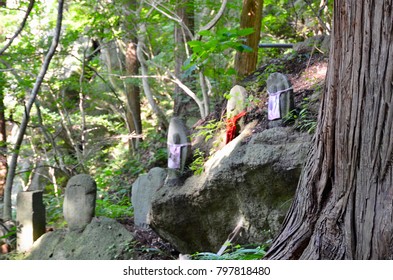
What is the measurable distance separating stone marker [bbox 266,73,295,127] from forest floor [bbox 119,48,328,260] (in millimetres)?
153

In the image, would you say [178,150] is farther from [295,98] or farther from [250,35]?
[250,35]

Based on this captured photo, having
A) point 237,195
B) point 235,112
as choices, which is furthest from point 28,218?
point 235,112

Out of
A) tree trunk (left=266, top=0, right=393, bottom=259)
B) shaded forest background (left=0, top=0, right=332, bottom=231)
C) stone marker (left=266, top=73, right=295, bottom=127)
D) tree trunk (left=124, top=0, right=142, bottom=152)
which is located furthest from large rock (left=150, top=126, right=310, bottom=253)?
tree trunk (left=124, top=0, right=142, bottom=152)

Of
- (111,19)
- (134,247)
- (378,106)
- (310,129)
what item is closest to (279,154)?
(310,129)

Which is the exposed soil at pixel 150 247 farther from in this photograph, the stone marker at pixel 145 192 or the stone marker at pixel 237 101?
the stone marker at pixel 237 101

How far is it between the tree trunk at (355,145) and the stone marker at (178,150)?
2919 mm

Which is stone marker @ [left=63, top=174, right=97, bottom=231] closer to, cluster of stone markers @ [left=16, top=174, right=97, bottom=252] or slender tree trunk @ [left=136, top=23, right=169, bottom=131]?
cluster of stone markers @ [left=16, top=174, right=97, bottom=252]

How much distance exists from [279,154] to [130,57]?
22.3ft

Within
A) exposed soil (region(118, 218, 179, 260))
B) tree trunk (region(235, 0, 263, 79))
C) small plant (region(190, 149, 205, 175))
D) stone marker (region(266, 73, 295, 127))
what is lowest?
exposed soil (region(118, 218, 179, 260))

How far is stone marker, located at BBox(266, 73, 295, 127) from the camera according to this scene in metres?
4.50

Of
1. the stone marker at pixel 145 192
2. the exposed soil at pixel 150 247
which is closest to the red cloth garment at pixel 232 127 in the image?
the stone marker at pixel 145 192

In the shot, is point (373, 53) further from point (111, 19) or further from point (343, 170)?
point (111, 19)

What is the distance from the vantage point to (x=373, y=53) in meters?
1.88

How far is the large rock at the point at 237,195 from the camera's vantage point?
4164mm
